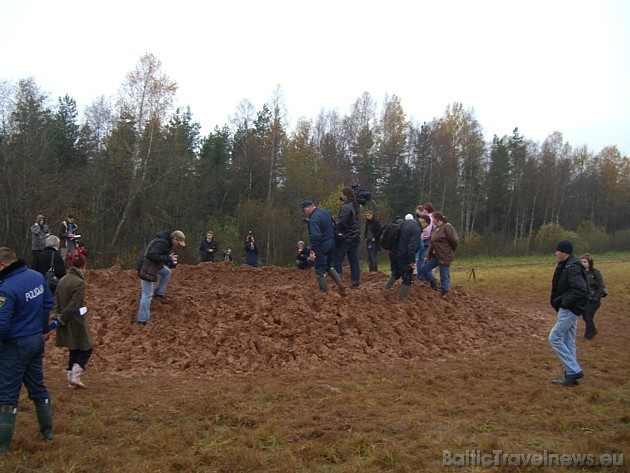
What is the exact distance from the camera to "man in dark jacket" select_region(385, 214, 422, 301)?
35.1 feet

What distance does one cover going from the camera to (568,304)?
7.19m

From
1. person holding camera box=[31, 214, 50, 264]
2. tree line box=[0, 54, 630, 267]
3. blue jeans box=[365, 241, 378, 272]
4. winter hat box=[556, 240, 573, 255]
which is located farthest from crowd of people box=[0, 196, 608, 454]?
tree line box=[0, 54, 630, 267]

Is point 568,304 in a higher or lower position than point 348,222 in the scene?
lower

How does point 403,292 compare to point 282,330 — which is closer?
point 282,330

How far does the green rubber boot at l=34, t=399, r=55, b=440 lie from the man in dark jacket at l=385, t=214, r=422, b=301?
283 inches

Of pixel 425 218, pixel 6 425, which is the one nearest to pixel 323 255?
pixel 425 218

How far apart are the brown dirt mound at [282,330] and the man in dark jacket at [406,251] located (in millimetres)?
409

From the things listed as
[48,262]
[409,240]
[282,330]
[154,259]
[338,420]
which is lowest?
[338,420]

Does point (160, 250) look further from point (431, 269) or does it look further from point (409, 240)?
point (431, 269)

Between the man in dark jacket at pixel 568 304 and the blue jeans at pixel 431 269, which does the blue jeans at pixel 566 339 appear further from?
the blue jeans at pixel 431 269

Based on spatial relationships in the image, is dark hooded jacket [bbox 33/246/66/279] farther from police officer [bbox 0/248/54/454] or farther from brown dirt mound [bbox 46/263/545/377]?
police officer [bbox 0/248/54/454]

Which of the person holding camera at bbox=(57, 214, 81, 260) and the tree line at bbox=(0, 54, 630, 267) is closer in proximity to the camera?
the person holding camera at bbox=(57, 214, 81, 260)

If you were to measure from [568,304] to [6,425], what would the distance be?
7.16m

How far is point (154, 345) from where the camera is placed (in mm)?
8977
